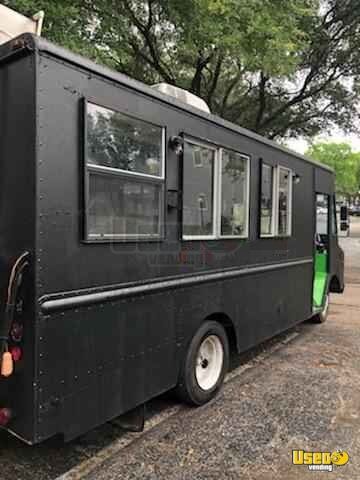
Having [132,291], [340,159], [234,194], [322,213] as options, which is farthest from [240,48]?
[340,159]

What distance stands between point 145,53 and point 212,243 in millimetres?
9420

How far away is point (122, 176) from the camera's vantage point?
299 centimetres

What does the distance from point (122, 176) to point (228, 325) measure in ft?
7.10

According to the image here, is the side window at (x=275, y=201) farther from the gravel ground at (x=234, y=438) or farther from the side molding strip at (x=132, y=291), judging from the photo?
the gravel ground at (x=234, y=438)

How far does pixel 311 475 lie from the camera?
9.85 ft

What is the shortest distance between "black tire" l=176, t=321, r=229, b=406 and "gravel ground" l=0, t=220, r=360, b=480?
11 cm

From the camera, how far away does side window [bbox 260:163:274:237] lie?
16.1 feet

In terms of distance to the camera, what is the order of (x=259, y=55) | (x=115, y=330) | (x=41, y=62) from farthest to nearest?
(x=259, y=55) → (x=115, y=330) → (x=41, y=62)

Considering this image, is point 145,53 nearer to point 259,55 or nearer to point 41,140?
point 259,55

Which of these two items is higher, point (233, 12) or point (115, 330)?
point (233, 12)

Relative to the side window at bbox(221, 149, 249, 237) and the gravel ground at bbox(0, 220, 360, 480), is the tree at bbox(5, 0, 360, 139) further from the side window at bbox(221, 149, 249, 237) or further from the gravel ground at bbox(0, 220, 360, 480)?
the gravel ground at bbox(0, 220, 360, 480)

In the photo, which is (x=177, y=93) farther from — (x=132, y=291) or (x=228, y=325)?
(x=228, y=325)

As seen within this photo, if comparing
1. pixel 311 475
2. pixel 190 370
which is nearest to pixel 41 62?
pixel 190 370

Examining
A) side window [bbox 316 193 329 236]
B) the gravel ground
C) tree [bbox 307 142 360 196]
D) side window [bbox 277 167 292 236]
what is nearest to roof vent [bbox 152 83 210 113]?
side window [bbox 277 167 292 236]
